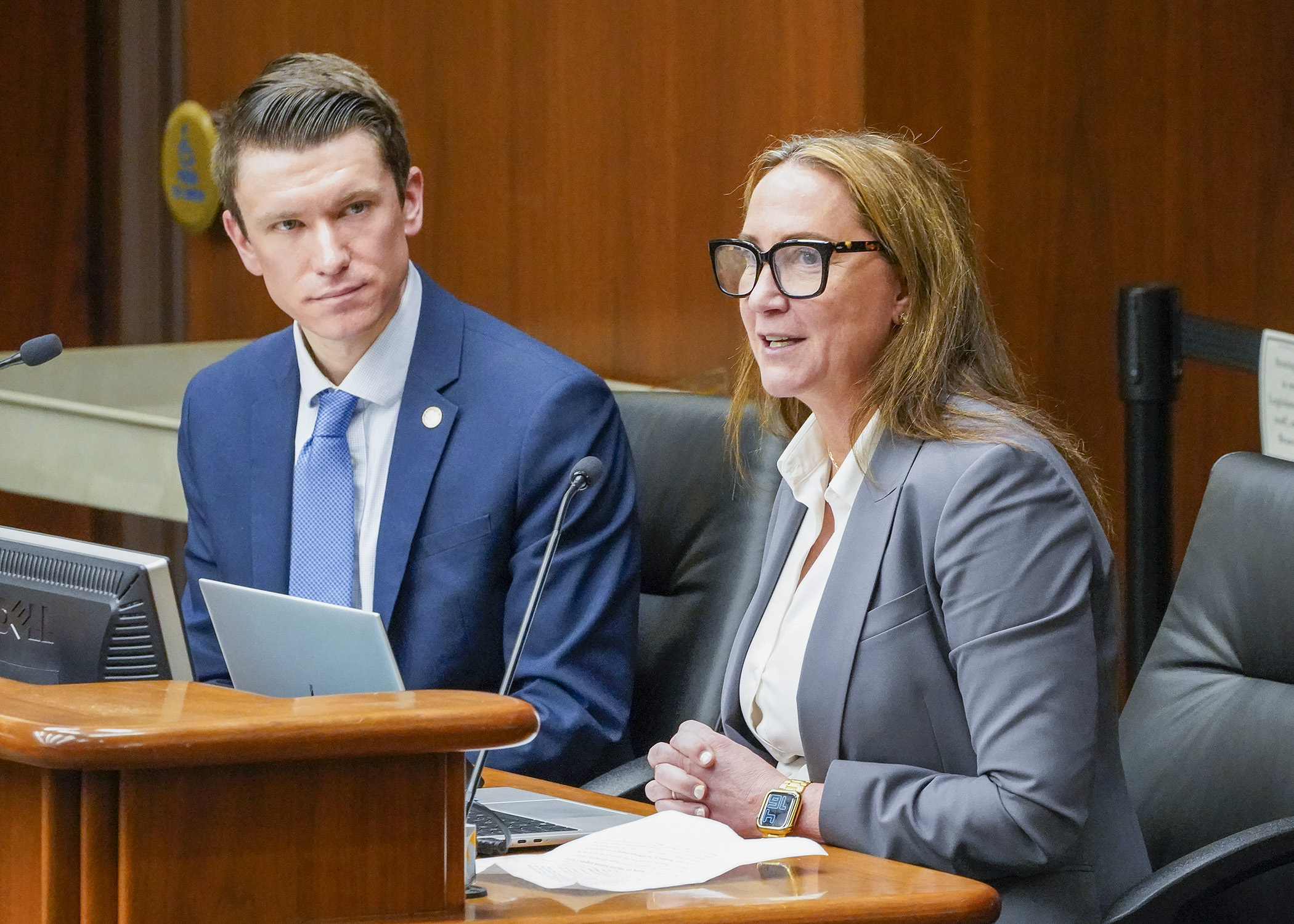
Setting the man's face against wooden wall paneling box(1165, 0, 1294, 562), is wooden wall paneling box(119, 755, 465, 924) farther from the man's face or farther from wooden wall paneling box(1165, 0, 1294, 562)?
wooden wall paneling box(1165, 0, 1294, 562)

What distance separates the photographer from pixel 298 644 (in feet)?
4.41

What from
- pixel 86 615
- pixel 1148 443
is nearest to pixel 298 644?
pixel 86 615

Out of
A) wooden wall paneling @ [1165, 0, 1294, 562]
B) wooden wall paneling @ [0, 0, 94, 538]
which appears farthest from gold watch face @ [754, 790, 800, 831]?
wooden wall paneling @ [0, 0, 94, 538]

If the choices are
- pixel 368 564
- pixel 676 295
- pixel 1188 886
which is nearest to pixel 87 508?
pixel 676 295

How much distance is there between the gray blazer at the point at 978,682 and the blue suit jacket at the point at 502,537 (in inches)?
18.7

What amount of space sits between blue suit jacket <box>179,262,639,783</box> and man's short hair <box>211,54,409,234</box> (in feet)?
0.81

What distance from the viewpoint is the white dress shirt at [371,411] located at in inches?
84.4

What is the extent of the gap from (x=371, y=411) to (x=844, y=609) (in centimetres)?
84

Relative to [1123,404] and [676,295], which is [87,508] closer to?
[676,295]

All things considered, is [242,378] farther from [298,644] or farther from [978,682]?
[978,682]

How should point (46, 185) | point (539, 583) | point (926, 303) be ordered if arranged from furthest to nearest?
point (46, 185) < point (926, 303) < point (539, 583)

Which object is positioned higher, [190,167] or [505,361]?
[190,167]

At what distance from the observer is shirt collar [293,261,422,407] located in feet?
7.18

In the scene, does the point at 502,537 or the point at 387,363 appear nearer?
the point at 502,537
